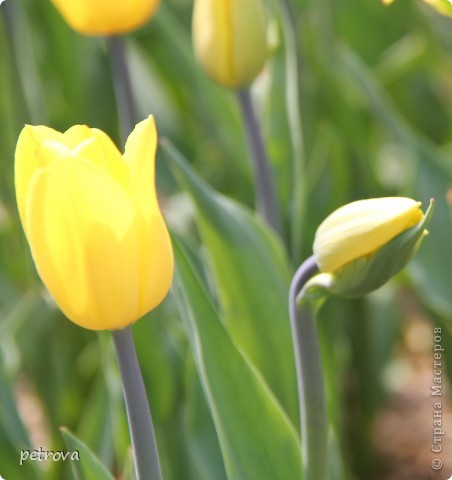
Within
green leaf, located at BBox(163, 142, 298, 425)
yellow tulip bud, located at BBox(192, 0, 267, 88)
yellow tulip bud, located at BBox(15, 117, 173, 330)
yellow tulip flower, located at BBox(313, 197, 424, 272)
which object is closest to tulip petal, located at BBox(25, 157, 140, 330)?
yellow tulip bud, located at BBox(15, 117, 173, 330)

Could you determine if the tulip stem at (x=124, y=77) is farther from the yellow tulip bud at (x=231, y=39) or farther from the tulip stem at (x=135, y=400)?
the tulip stem at (x=135, y=400)

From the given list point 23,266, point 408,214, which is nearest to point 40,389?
point 23,266

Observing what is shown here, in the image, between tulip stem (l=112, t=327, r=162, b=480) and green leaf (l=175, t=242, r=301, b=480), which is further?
green leaf (l=175, t=242, r=301, b=480)

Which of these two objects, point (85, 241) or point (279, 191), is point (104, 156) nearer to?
point (85, 241)

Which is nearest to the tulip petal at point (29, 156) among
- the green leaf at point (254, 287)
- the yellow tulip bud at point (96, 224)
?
the yellow tulip bud at point (96, 224)

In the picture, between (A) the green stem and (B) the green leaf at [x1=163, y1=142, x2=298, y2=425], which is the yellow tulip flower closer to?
(B) the green leaf at [x1=163, y1=142, x2=298, y2=425]

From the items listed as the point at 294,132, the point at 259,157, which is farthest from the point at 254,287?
the point at 294,132

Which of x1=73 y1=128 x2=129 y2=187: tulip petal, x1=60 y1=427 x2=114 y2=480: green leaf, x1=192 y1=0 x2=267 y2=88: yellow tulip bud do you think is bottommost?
x1=60 y1=427 x2=114 y2=480: green leaf
